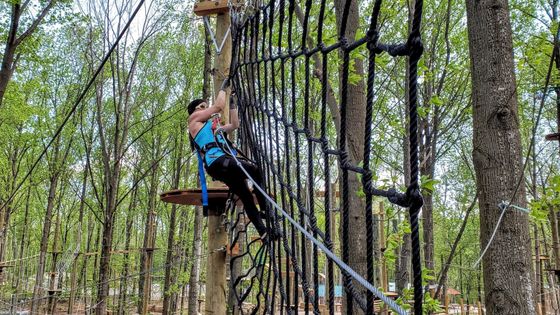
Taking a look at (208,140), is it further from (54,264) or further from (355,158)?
(54,264)

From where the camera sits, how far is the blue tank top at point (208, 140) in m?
2.76

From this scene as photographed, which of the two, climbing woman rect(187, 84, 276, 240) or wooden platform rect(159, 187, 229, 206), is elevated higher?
climbing woman rect(187, 84, 276, 240)

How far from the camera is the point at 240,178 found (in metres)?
2.66

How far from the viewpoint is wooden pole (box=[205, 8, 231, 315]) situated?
3184mm

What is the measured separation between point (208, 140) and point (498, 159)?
168 centimetres

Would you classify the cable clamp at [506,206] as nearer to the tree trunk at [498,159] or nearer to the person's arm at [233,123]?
the tree trunk at [498,159]

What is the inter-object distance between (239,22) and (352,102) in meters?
1.08

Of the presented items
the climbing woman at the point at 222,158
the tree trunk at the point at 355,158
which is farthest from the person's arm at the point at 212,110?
the tree trunk at the point at 355,158

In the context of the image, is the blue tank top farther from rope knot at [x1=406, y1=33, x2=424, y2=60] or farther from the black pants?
rope knot at [x1=406, y1=33, x2=424, y2=60]

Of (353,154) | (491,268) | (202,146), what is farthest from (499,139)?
(202,146)

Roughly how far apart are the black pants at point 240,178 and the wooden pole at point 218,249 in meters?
0.58

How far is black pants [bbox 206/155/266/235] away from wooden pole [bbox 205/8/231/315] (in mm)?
578

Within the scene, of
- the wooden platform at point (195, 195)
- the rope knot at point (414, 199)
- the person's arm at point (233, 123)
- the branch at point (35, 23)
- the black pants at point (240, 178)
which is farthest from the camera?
the branch at point (35, 23)

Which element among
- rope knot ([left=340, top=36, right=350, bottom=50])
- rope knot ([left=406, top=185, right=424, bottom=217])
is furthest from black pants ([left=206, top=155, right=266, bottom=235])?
rope knot ([left=406, top=185, right=424, bottom=217])
